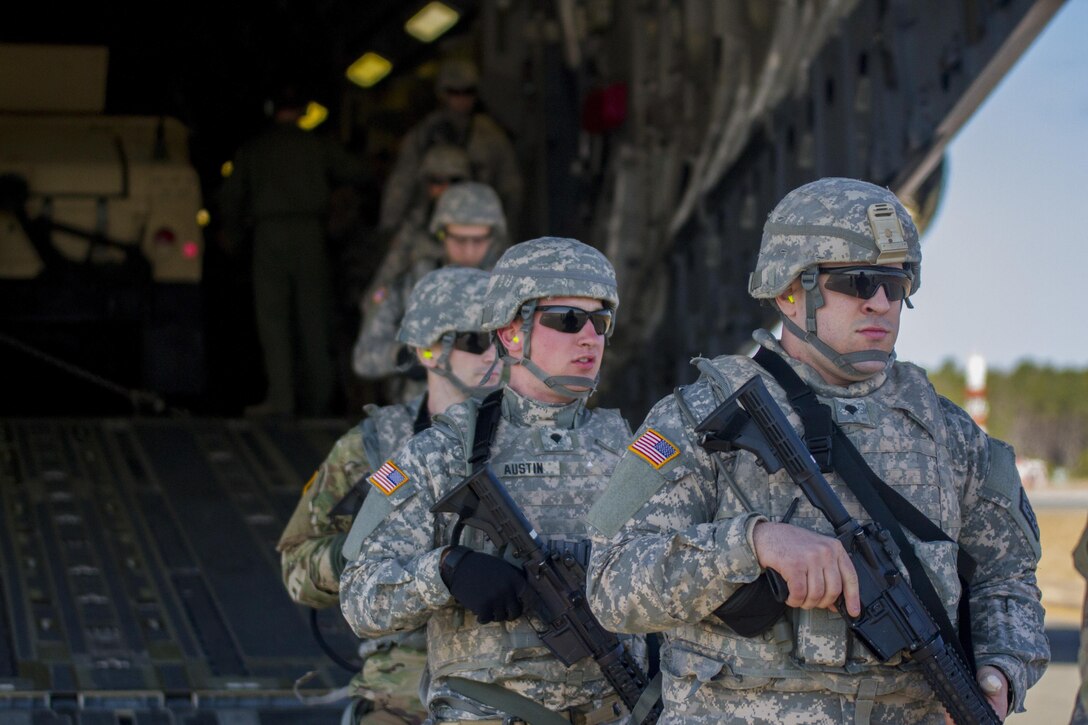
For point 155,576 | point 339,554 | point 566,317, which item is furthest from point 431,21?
point 566,317

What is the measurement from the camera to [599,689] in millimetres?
4066

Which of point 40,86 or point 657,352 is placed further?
point 40,86

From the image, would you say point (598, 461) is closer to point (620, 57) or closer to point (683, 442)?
point (683, 442)

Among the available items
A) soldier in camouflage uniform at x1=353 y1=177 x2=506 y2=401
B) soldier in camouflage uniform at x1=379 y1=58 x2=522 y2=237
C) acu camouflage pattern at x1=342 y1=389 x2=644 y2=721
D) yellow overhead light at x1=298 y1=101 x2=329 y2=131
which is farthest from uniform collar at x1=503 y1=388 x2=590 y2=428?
yellow overhead light at x1=298 y1=101 x2=329 y2=131

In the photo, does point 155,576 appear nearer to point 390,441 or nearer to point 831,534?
point 390,441

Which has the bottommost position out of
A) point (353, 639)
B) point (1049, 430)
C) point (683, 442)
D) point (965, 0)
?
point (1049, 430)

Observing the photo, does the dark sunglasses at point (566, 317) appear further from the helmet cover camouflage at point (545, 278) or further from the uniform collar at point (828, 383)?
the uniform collar at point (828, 383)

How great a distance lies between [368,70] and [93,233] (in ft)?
9.44

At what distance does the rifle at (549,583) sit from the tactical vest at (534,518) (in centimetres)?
7

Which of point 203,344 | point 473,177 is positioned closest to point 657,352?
point 473,177

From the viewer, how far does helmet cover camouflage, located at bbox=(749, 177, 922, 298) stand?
10.9 feet

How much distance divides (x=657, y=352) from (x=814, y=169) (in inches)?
74.1

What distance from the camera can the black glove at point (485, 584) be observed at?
3887 millimetres

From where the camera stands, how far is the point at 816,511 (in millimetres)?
3234
